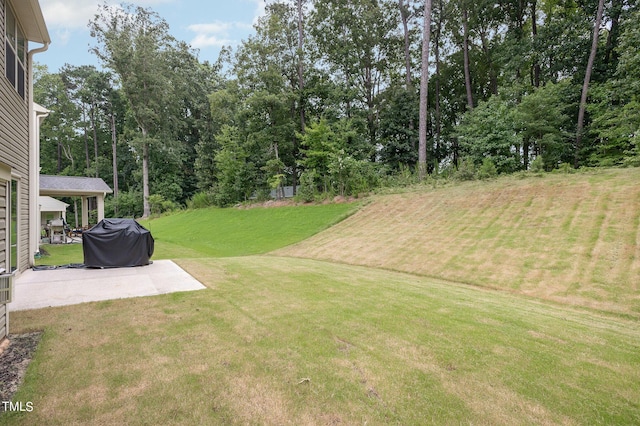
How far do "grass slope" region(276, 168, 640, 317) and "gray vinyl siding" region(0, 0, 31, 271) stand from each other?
252 inches

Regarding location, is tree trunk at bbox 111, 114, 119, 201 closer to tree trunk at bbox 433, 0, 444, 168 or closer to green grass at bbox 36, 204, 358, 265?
green grass at bbox 36, 204, 358, 265

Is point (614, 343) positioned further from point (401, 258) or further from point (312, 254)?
point (312, 254)

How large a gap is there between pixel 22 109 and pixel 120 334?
18.7ft

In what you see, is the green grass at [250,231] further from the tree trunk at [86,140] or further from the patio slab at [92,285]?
the tree trunk at [86,140]

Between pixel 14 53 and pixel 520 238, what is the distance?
10869 mm

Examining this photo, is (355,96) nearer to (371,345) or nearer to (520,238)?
(520,238)

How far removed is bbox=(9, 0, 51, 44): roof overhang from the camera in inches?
204

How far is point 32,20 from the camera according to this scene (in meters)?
5.57

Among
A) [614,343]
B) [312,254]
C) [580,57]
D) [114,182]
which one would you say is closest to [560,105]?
[580,57]

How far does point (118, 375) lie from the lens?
2.30 meters

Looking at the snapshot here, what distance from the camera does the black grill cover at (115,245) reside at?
6.43 metres

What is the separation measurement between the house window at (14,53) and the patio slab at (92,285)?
11.2ft

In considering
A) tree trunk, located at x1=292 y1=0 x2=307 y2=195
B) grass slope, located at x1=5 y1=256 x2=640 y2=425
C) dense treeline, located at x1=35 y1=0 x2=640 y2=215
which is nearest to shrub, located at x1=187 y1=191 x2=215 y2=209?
dense treeline, located at x1=35 y1=0 x2=640 y2=215

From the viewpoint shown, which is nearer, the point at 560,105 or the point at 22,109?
the point at 22,109
